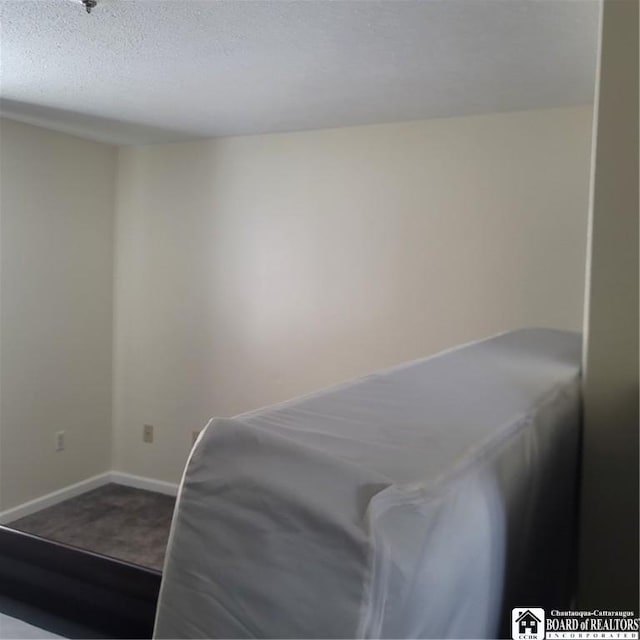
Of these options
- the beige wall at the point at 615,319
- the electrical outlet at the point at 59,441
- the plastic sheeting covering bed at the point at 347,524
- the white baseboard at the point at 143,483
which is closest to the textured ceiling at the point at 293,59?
the beige wall at the point at 615,319

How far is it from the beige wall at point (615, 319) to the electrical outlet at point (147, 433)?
3.59 metres

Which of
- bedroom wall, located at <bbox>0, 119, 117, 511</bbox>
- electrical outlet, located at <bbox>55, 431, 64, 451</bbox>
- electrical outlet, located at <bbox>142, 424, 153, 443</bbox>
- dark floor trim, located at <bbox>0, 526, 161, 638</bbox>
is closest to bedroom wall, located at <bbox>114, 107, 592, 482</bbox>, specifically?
electrical outlet, located at <bbox>142, 424, 153, 443</bbox>

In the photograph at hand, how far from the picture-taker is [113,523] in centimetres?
376

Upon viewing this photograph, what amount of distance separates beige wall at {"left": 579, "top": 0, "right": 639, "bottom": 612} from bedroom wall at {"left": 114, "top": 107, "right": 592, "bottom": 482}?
203 cm

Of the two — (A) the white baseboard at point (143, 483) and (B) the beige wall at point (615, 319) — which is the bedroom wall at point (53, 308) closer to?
(A) the white baseboard at point (143, 483)

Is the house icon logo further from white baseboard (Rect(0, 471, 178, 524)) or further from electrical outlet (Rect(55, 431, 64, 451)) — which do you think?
electrical outlet (Rect(55, 431, 64, 451))

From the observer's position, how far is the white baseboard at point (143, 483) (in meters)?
4.22

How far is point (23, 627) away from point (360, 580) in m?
0.46

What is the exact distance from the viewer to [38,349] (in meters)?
3.88

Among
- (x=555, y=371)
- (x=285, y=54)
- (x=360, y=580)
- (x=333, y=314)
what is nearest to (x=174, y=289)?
(x=333, y=314)

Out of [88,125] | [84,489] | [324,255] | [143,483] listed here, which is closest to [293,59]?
[324,255]

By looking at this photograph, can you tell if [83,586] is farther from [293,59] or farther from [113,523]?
[113,523]

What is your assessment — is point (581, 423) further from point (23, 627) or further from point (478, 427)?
point (23, 627)

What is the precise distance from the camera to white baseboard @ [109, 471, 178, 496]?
4223mm
